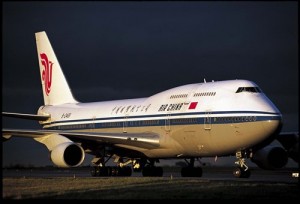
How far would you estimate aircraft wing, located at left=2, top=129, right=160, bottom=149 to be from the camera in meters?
36.3

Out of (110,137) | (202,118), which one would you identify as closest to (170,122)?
(202,118)

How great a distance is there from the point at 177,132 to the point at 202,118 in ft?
7.30

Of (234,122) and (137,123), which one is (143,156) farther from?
(234,122)

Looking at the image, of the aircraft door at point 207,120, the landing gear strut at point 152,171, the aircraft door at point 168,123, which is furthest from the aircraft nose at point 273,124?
the landing gear strut at point 152,171

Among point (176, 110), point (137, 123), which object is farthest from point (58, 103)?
point (176, 110)

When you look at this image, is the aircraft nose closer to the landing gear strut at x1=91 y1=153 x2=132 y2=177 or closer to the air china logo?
the landing gear strut at x1=91 y1=153 x2=132 y2=177

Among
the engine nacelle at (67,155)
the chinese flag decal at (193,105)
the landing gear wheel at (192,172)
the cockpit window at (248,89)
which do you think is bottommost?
the landing gear wheel at (192,172)

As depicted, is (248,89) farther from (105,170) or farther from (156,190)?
(105,170)

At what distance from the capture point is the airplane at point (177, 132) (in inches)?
1238

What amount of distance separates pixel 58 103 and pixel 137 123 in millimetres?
12836

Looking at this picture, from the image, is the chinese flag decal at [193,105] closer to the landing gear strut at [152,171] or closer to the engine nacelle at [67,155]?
the engine nacelle at [67,155]

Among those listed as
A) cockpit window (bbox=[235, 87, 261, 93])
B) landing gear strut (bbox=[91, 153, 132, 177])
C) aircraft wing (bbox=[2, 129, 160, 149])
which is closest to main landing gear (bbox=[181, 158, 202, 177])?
aircraft wing (bbox=[2, 129, 160, 149])

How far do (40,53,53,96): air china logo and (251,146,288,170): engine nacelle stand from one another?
21.0 metres

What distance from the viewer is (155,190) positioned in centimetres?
2355
